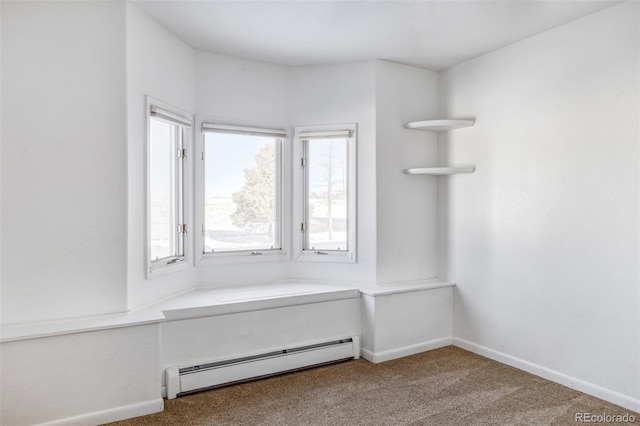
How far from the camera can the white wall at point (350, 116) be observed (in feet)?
11.5

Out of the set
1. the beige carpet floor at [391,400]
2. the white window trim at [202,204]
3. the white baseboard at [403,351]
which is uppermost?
the white window trim at [202,204]

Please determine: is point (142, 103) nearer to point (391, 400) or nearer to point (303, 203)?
point (303, 203)

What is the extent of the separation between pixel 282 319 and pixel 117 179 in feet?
5.05

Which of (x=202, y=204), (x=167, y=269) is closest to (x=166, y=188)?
(x=202, y=204)

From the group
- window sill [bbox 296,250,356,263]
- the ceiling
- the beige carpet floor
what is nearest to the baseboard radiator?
the beige carpet floor

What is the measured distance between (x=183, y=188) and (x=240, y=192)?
51 centimetres

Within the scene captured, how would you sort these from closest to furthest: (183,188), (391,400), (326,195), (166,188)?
(391,400) → (166,188) → (183,188) → (326,195)

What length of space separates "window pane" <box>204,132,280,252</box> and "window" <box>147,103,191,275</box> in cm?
23

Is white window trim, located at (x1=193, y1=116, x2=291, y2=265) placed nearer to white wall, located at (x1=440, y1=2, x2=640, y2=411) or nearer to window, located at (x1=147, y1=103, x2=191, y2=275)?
window, located at (x1=147, y1=103, x2=191, y2=275)

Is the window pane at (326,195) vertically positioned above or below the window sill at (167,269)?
above

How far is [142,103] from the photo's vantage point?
2.71 meters

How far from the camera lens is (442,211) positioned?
378 centimetres

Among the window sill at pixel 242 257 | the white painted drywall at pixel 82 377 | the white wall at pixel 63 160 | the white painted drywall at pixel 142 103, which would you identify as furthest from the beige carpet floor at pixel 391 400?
the window sill at pixel 242 257

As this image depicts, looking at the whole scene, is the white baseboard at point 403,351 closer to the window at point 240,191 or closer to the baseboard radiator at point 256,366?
the baseboard radiator at point 256,366
